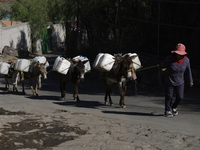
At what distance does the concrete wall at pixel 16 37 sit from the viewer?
1710 inches

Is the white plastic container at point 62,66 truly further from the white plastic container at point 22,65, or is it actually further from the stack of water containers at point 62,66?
the white plastic container at point 22,65

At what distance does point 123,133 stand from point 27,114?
4.20m

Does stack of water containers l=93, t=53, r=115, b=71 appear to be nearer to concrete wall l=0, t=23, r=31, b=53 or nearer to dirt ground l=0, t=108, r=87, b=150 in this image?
dirt ground l=0, t=108, r=87, b=150

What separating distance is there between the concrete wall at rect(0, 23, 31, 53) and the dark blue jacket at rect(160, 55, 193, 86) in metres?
33.1

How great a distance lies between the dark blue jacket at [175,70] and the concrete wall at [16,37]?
Result: 33.1 metres

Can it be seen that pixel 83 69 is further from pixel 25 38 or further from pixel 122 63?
pixel 25 38

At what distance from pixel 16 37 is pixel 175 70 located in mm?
38181

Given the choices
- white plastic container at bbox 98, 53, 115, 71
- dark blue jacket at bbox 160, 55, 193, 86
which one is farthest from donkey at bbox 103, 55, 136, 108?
dark blue jacket at bbox 160, 55, 193, 86

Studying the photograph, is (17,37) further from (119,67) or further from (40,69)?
(119,67)

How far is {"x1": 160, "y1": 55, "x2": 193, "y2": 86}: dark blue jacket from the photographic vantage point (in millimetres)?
11203

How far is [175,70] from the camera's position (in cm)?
1121

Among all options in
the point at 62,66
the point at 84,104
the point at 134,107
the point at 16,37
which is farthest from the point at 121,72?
the point at 16,37

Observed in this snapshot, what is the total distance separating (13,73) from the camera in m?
20.6

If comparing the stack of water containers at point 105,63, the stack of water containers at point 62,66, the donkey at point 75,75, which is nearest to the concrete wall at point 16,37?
the donkey at point 75,75
